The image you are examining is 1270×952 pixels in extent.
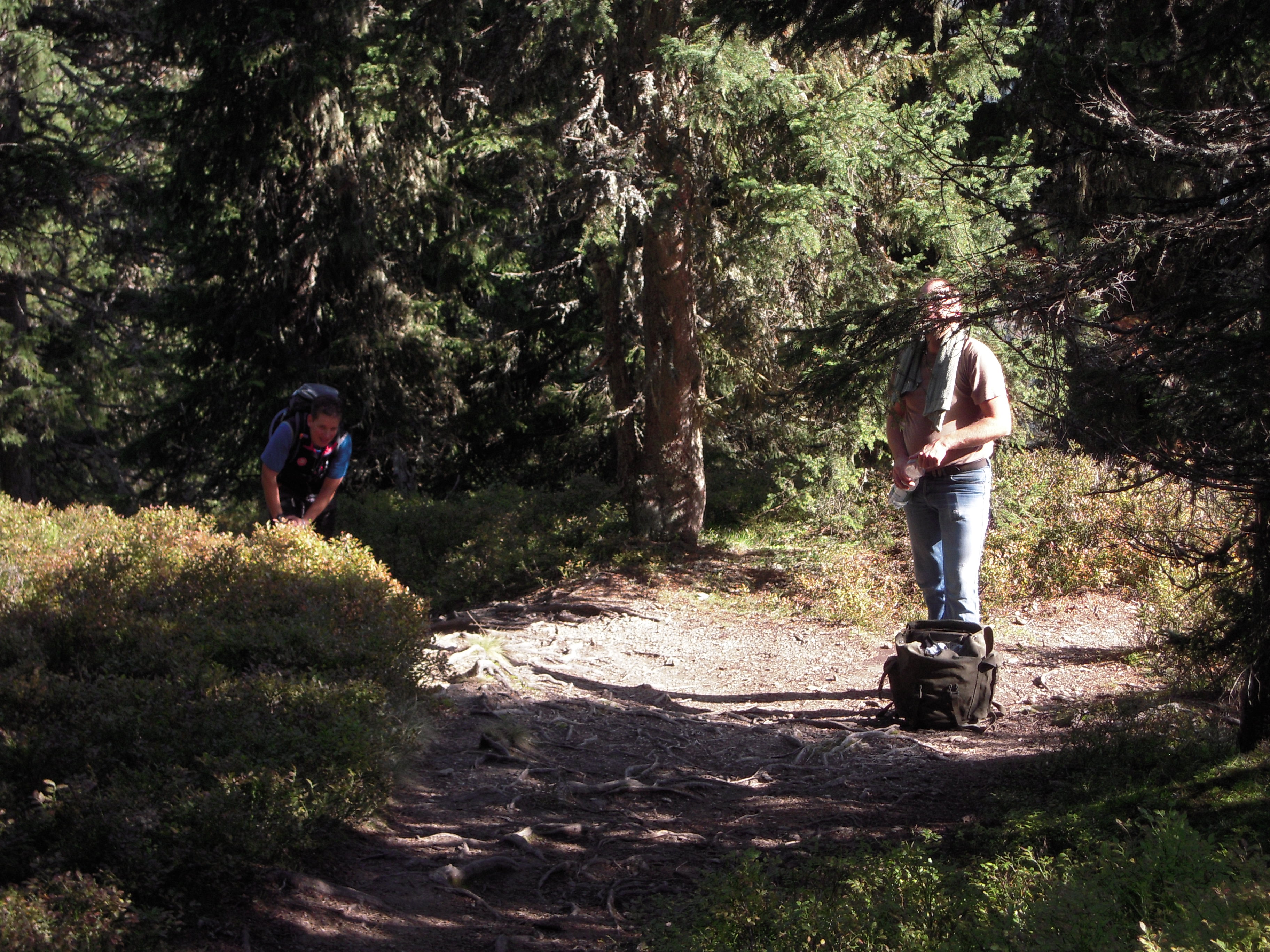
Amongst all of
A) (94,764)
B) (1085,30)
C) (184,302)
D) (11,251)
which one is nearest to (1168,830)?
(1085,30)

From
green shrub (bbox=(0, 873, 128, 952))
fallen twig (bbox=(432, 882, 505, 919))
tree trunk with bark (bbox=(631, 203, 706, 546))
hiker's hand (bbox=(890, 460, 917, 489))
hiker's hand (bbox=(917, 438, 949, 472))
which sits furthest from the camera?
tree trunk with bark (bbox=(631, 203, 706, 546))

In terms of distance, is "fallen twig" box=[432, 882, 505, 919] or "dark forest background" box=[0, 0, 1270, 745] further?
"dark forest background" box=[0, 0, 1270, 745]

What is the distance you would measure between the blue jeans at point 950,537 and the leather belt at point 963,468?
12 millimetres

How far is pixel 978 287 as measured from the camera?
431 cm

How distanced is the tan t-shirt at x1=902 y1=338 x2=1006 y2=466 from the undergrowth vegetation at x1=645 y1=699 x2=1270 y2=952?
142cm

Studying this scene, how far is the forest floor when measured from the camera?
11.7 ft

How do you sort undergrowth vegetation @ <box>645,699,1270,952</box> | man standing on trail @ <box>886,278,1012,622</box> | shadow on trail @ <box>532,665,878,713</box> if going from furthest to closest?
shadow on trail @ <box>532,665,878,713</box> → man standing on trail @ <box>886,278,1012,622</box> → undergrowth vegetation @ <box>645,699,1270,952</box>

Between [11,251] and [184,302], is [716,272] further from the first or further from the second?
[11,251]

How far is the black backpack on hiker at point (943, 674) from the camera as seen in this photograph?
519 cm

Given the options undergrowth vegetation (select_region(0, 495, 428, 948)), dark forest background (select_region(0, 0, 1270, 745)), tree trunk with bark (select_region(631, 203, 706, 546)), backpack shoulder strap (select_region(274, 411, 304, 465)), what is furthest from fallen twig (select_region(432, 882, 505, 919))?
tree trunk with bark (select_region(631, 203, 706, 546))

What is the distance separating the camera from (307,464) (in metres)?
6.91

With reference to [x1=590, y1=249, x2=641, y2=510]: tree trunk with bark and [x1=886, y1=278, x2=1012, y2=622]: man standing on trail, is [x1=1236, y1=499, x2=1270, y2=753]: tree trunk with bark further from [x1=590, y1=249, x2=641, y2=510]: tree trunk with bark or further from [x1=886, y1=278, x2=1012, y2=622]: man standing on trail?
[x1=590, y1=249, x2=641, y2=510]: tree trunk with bark

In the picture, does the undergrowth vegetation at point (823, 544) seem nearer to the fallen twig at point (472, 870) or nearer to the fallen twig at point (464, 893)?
the fallen twig at point (472, 870)

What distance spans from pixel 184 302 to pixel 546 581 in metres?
7.37
